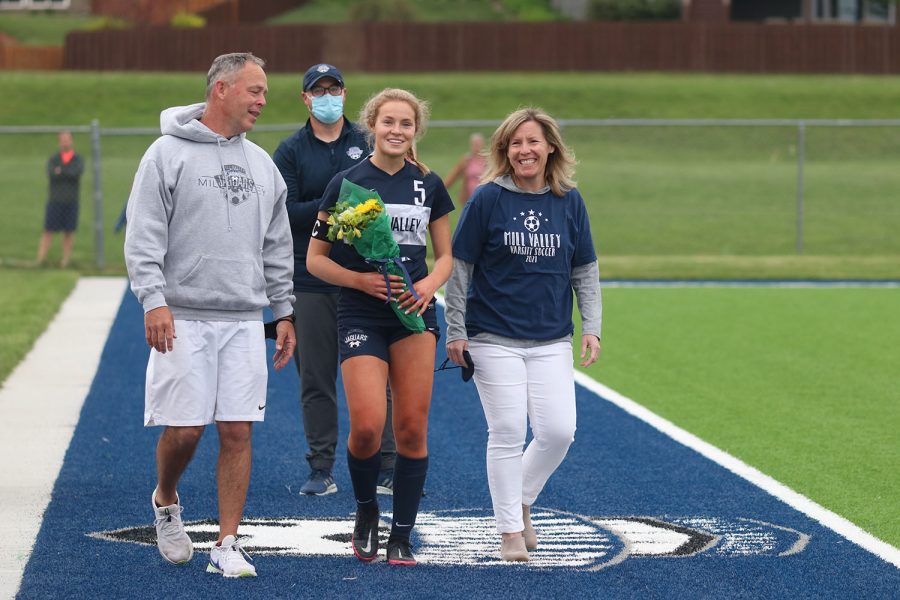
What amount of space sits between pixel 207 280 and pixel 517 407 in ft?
4.59

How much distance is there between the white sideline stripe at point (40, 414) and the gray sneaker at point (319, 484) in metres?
1.30

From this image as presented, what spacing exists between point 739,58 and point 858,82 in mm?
4566

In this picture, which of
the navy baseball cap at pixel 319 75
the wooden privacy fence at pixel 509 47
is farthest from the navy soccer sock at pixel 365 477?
the wooden privacy fence at pixel 509 47

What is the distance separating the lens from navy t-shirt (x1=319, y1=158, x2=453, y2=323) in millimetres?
5941

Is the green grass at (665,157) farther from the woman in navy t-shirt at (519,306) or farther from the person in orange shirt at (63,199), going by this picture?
the woman in navy t-shirt at (519,306)

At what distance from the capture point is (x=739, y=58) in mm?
51719

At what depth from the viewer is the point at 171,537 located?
587 centimetres

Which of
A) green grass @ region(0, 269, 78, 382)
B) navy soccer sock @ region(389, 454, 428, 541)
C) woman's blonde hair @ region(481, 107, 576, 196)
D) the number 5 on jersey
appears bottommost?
green grass @ region(0, 269, 78, 382)

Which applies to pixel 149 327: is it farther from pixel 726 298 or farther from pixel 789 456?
pixel 726 298

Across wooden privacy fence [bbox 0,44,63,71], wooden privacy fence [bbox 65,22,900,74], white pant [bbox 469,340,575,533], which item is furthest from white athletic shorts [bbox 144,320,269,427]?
wooden privacy fence [bbox 0,44,63,71]

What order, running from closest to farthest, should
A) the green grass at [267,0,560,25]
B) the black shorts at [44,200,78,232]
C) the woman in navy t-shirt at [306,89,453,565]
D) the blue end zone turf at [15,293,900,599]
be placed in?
1. the blue end zone turf at [15,293,900,599]
2. the woman in navy t-shirt at [306,89,453,565]
3. the black shorts at [44,200,78,232]
4. the green grass at [267,0,560,25]

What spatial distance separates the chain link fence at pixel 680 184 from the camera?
2369cm

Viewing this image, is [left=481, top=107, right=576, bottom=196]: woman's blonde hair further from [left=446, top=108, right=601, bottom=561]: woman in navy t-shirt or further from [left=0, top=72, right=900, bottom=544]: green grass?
[left=0, top=72, right=900, bottom=544]: green grass

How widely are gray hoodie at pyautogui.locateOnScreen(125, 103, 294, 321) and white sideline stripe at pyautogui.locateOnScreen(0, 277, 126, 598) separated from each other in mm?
1325
